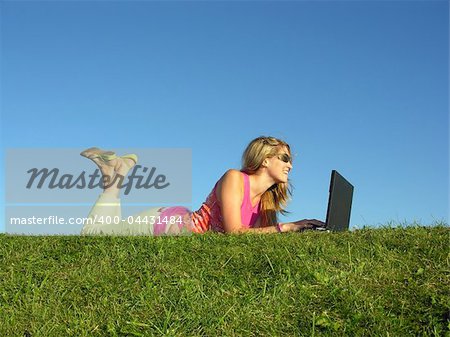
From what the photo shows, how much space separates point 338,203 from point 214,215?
6.86 feet

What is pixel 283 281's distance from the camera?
→ 5.80m

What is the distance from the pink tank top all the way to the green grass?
166 centimetres

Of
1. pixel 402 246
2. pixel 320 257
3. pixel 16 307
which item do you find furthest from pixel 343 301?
pixel 16 307

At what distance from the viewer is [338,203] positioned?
26.9 ft

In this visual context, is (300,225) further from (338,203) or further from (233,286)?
(233,286)

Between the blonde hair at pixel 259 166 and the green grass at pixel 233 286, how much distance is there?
1896 mm

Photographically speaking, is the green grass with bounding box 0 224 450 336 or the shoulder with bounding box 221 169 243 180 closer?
the green grass with bounding box 0 224 450 336

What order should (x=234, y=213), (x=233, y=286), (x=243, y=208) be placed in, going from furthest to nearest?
(x=243, y=208) → (x=234, y=213) → (x=233, y=286)

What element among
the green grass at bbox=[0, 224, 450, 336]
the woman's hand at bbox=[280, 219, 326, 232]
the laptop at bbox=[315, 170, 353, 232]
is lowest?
the green grass at bbox=[0, 224, 450, 336]

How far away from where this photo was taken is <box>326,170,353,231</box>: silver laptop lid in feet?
25.4

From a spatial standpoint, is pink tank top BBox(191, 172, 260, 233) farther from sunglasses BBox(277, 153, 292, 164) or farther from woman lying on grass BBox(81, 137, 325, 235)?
sunglasses BBox(277, 153, 292, 164)

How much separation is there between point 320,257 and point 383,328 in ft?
5.09

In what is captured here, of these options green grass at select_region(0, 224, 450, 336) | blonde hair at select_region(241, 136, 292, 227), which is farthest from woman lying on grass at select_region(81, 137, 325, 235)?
green grass at select_region(0, 224, 450, 336)

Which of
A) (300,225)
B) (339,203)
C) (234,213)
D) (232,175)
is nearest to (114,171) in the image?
(232,175)
